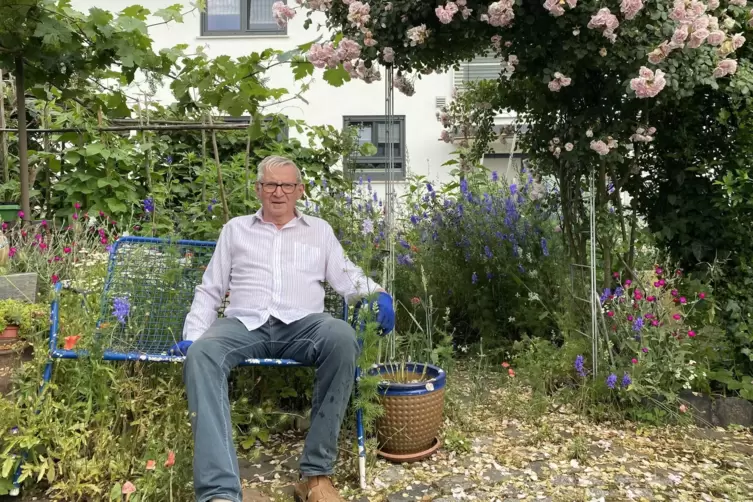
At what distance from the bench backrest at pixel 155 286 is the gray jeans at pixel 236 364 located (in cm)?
32

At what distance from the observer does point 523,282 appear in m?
3.66

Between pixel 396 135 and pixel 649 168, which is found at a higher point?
pixel 396 135

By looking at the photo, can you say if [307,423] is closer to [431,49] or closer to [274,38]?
[431,49]

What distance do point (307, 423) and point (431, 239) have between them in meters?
1.78

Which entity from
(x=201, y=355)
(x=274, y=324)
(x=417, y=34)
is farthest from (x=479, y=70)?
(x=201, y=355)

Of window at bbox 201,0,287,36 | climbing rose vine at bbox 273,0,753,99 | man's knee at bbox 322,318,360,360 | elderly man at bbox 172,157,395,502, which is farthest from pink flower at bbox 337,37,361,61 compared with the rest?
window at bbox 201,0,287,36

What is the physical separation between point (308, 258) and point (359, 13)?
3.68ft

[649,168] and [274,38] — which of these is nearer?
[649,168]

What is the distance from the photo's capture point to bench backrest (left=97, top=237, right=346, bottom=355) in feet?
8.67

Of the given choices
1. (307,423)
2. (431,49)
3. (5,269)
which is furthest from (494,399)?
(5,269)

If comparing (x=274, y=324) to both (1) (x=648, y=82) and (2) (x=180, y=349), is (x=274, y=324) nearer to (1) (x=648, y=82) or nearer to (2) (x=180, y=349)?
(2) (x=180, y=349)

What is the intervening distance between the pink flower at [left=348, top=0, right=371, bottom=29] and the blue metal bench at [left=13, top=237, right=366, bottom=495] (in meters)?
1.25

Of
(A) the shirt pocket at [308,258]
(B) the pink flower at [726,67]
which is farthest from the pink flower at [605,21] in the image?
(A) the shirt pocket at [308,258]

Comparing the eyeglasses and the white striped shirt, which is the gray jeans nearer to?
the white striped shirt
